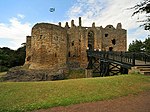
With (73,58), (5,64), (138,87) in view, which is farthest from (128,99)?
(5,64)

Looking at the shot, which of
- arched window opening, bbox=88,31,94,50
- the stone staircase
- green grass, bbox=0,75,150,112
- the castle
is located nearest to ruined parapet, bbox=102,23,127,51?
the castle

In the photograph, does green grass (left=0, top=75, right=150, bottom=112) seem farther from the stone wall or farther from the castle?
the stone wall

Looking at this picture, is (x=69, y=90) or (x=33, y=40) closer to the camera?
(x=69, y=90)

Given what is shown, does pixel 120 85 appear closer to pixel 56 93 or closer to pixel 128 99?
pixel 128 99

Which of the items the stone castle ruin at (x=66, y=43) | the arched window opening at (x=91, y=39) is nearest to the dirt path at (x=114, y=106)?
the stone castle ruin at (x=66, y=43)

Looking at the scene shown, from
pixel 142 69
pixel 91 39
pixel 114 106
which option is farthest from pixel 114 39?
pixel 114 106

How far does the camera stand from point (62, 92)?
11.6 metres

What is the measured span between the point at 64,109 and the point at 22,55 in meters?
41.8

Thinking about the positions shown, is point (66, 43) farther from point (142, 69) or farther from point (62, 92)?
point (62, 92)

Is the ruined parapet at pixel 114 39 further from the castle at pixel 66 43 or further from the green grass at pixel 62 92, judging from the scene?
the green grass at pixel 62 92

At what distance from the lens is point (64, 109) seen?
9305mm

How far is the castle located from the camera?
106ft

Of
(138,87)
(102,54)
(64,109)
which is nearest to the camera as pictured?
(64,109)

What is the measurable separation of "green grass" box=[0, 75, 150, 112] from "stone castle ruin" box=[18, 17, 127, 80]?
1799 cm
